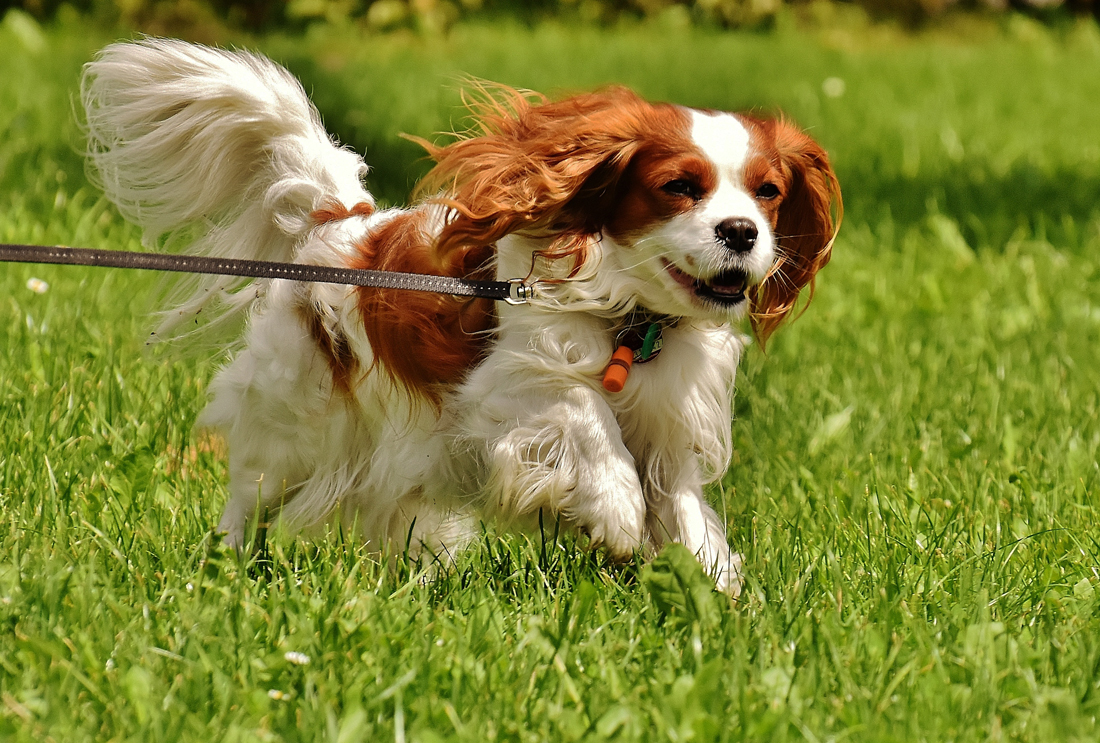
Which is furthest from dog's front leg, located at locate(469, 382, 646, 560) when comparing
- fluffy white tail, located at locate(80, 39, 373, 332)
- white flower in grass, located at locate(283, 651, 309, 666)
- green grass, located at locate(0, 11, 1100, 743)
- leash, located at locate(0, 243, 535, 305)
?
fluffy white tail, located at locate(80, 39, 373, 332)

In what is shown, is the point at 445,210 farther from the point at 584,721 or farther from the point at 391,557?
the point at 584,721

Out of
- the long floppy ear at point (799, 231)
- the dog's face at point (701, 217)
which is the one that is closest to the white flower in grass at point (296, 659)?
the dog's face at point (701, 217)

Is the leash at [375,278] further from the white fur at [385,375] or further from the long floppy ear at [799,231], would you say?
the long floppy ear at [799,231]

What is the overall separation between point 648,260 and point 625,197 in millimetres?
153

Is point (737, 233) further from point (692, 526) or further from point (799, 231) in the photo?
point (692, 526)

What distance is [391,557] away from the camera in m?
3.22

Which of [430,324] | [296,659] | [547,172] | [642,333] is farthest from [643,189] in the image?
[296,659]

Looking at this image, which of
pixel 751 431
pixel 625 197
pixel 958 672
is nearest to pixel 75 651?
pixel 625 197

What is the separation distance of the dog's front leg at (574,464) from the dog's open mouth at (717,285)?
1.00ft

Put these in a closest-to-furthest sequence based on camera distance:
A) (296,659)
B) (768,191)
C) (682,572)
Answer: (296,659), (682,572), (768,191)

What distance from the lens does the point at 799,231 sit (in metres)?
2.92

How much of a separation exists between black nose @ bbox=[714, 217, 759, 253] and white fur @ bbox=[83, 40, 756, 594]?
0.9 inches

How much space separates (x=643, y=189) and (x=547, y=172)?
20cm

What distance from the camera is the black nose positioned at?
2498 mm
